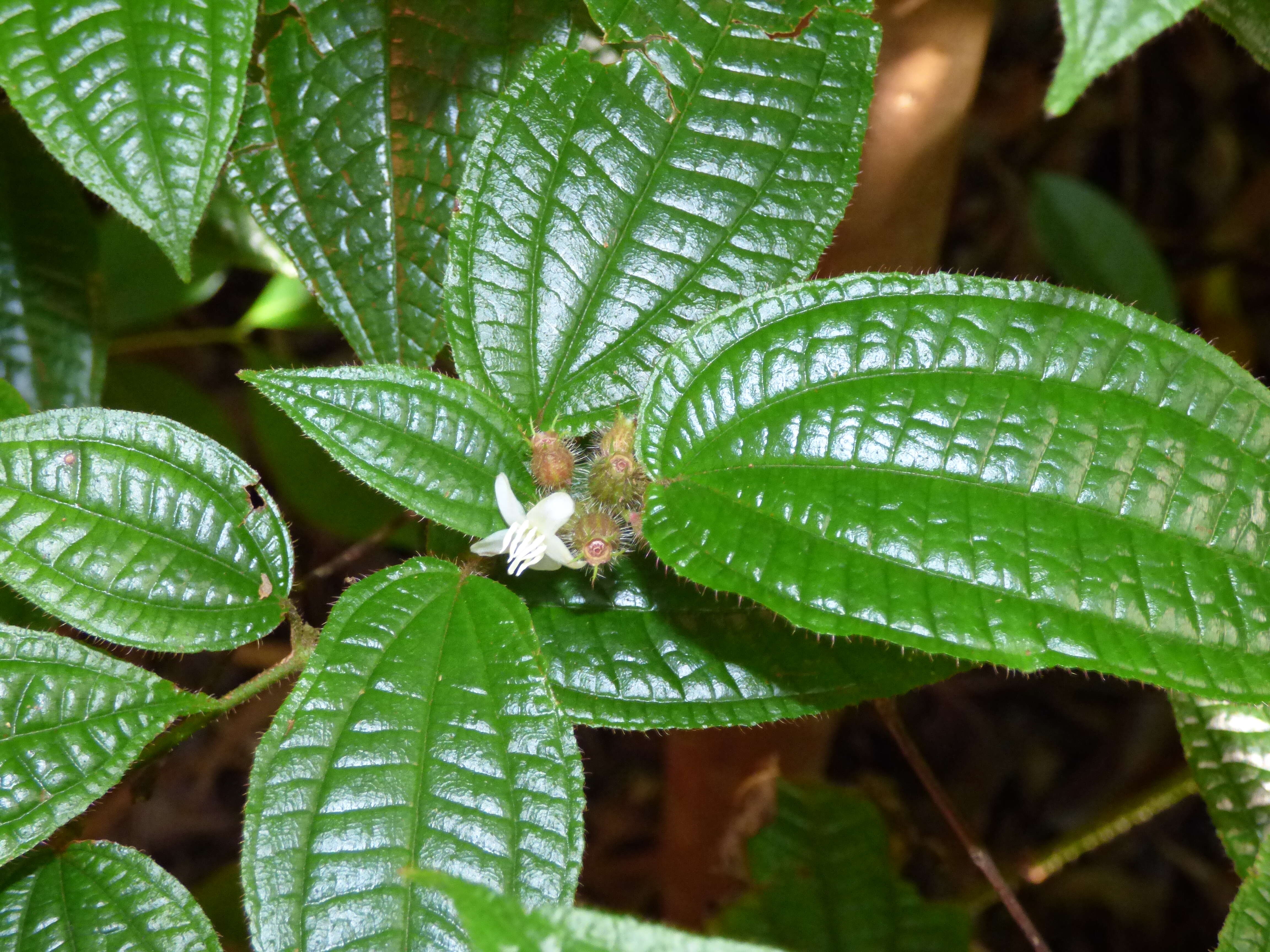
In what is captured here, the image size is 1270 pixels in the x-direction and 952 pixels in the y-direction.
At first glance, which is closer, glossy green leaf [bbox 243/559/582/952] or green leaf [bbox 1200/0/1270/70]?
glossy green leaf [bbox 243/559/582/952]

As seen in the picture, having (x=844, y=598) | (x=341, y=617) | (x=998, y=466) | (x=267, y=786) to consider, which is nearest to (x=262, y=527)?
(x=341, y=617)

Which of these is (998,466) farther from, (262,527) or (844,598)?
(262,527)

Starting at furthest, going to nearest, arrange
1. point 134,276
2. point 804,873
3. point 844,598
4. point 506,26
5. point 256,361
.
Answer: point 256,361, point 134,276, point 804,873, point 506,26, point 844,598

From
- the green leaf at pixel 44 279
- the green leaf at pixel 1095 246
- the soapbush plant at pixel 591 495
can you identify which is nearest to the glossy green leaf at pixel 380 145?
the soapbush plant at pixel 591 495

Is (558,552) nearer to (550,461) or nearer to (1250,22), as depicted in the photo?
(550,461)

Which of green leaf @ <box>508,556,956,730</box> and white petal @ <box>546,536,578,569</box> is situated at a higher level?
white petal @ <box>546,536,578,569</box>

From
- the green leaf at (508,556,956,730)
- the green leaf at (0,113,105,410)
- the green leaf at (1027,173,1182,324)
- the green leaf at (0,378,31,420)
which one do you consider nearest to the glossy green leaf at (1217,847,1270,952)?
the green leaf at (508,556,956,730)

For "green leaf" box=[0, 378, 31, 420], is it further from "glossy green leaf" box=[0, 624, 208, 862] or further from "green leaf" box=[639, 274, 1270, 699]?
"green leaf" box=[639, 274, 1270, 699]
